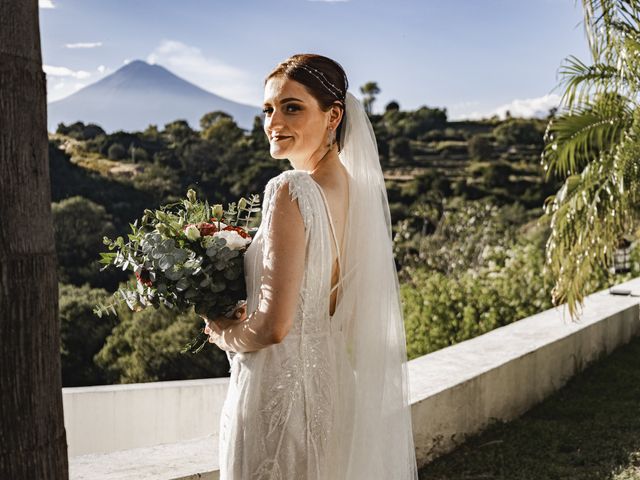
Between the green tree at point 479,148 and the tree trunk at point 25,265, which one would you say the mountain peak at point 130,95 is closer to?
the green tree at point 479,148

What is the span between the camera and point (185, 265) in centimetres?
208

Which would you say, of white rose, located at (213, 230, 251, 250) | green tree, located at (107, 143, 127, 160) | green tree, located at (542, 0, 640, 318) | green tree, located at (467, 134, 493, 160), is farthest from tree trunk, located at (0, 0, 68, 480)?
green tree, located at (467, 134, 493, 160)

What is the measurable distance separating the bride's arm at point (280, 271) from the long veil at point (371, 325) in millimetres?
262

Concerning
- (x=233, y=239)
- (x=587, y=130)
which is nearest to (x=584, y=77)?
(x=587, y=130)

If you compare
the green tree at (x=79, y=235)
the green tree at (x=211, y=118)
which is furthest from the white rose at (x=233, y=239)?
the green tree at (x=211, y=118)

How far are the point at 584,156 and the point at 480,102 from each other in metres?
74.5

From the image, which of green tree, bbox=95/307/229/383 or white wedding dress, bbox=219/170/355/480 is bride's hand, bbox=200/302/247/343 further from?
green tree, bbox=95/307/229/383

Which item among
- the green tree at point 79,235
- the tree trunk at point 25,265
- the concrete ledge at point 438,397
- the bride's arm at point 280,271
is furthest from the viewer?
the green tree at point 79,235

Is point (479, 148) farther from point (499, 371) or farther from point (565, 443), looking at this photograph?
point (565, 443)

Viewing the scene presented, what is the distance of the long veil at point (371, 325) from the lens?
2.16 m

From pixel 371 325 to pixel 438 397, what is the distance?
2.08 meters

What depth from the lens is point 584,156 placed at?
6824 millimetres

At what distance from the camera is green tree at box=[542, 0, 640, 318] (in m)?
6.05

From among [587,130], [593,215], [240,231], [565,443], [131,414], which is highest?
[587,130]
